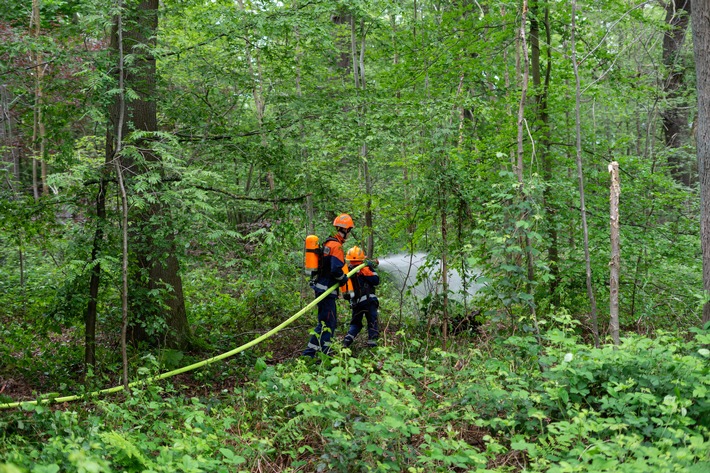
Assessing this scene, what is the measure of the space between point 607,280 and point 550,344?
123 inches

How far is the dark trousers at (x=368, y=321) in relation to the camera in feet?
27.6

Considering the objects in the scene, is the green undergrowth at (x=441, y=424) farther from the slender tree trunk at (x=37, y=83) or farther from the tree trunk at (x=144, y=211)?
the slender tree trunk at (x=37, y=83)

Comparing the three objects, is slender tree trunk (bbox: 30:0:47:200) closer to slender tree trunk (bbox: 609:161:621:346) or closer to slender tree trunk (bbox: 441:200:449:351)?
slender tree trunk (bbox: 441:200:449:351)

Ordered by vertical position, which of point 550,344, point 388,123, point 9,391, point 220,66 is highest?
point 220,66

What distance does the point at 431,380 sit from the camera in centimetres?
600

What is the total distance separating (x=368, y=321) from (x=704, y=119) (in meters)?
5.05

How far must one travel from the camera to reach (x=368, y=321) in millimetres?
8555

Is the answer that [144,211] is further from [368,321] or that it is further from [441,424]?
[441,424]

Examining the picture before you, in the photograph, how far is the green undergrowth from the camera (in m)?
3.95

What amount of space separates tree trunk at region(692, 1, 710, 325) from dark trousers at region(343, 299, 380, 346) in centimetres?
424

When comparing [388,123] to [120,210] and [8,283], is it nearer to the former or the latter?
[120,210]

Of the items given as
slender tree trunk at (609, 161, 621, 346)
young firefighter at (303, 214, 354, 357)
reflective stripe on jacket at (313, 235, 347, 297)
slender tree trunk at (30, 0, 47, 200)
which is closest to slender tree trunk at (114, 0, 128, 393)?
slender tree trunk at (30, 0, 47, 200)

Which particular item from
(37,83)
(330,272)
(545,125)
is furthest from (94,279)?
(545,125)

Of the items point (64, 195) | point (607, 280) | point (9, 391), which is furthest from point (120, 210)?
point (607, 280)
